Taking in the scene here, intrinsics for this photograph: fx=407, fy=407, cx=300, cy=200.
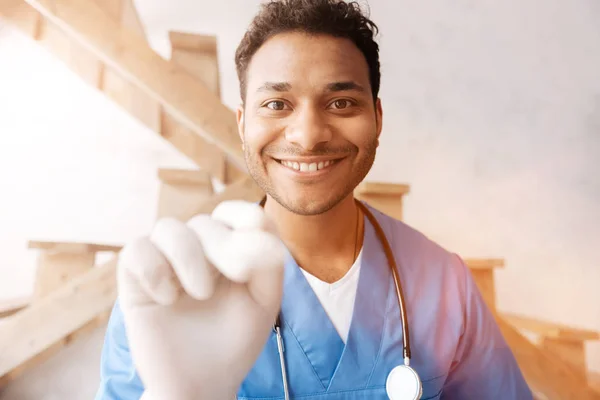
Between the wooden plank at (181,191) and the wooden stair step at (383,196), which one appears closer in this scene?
the wooden plank at (181,191)

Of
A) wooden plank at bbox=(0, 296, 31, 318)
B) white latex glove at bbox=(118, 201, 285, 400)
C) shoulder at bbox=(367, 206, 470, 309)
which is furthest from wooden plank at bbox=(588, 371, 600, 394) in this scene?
wooden plank at bbox=(0, 296, 31, 318)

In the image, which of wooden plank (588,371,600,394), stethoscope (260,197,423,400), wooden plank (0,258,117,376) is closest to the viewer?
stethoscope (260,197,423,400)

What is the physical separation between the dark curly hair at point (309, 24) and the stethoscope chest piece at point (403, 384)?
0.41 m

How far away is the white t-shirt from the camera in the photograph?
559mm

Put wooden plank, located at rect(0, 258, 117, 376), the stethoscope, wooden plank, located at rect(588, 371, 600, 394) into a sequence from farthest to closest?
wooden plank, located at rect(588, 371, 600, 394), wooden plank, located at rect(0, 258, 117, 376), the stethoscope

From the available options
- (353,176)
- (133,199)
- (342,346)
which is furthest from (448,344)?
(133,199)

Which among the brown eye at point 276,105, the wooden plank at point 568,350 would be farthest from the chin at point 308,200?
the wooden plank at point 568,350

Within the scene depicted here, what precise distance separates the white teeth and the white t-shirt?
0.15m

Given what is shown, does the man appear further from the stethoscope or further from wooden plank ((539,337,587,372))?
wooden plank ((539,337,587,372))

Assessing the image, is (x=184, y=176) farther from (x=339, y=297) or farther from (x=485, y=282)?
(x=485, y=282)

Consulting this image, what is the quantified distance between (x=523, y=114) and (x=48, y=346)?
3.27ft

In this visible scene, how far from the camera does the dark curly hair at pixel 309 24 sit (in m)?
0.56

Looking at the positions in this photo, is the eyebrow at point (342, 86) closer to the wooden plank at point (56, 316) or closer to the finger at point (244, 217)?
the finger at point (244, 217)

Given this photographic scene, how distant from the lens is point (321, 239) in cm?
62
